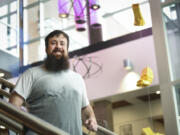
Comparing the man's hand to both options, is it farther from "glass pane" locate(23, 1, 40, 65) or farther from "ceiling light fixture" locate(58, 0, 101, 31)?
"glass pane" locate(23, 1, 40, 65)

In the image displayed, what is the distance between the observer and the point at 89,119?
2.02m

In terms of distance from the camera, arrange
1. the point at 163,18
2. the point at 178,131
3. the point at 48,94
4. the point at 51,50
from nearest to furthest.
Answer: the point at 48,94, the point at 51,50, the point at 178,131, the point at 163,18

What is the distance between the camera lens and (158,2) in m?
4.17

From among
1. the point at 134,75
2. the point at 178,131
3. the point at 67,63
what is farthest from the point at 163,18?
the point at 134,75

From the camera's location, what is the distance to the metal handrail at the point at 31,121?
129 cm

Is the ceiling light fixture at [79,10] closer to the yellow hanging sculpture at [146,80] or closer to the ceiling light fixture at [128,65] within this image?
the ceiling light fixture at [128,65]

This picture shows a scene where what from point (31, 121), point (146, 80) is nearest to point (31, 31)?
point (146, 80)

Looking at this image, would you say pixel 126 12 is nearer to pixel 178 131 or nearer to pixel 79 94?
pixel 178 131

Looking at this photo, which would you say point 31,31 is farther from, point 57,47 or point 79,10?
point 57,47

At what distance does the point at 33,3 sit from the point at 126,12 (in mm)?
3264

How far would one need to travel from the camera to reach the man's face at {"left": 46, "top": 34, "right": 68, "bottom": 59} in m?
1.99

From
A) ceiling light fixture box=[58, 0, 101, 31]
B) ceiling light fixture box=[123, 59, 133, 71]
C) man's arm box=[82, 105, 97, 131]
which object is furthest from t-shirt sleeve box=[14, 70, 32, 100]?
ceiling light fixture box=[123, 59, 133, 71]

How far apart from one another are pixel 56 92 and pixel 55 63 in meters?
0.18

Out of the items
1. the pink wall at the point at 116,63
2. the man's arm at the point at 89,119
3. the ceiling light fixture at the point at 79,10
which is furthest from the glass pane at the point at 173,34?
the pink wall at the point at 116,63
